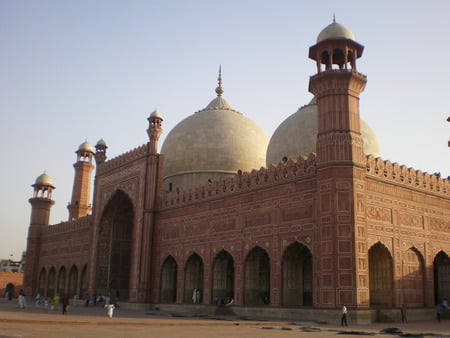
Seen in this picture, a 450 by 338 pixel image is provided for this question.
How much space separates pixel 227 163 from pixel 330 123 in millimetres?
10498

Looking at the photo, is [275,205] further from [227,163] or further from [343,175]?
[227,163]

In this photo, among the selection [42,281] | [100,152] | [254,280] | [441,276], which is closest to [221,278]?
[254,280]

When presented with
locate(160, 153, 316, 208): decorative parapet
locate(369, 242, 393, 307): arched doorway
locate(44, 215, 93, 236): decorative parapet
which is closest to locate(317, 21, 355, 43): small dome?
locate(160, 153, 316, 208): decorative parapet

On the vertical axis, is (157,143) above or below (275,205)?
above

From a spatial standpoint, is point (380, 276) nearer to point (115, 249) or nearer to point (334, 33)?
point (334, 33)

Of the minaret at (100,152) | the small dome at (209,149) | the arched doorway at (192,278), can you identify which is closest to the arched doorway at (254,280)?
the arched doorway at (192,278)

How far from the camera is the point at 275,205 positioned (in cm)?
1609

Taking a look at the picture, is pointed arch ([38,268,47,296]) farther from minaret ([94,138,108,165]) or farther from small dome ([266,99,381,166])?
small dome ([266,99,381,166])

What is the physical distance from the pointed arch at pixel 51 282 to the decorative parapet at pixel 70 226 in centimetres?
225

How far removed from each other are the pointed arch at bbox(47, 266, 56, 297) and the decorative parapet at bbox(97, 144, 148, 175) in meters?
8.80

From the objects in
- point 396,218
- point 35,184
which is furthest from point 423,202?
point 35,184

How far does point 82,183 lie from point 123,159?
9.83m

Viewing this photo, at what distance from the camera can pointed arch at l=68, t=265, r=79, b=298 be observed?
28.1m

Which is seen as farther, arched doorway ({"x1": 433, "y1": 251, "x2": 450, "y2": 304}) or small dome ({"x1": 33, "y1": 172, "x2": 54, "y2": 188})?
small dome ({"x1": 33, "y1": 172, "x2": 54, "y2": 188})
